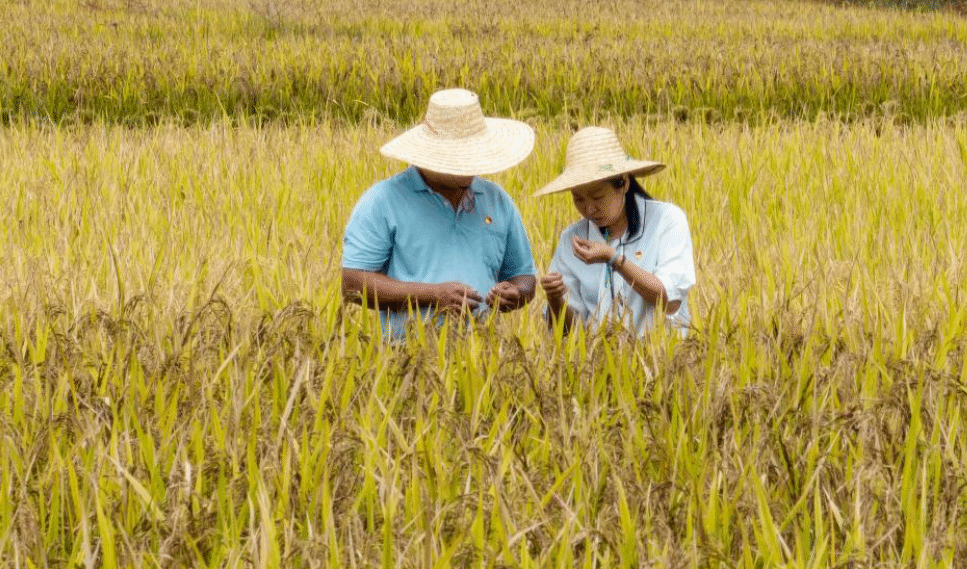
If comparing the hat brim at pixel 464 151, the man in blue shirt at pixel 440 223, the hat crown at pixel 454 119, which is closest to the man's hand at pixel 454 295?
the man in blue shirt at pixel 440 223

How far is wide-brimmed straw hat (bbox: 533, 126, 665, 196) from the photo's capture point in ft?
8.27

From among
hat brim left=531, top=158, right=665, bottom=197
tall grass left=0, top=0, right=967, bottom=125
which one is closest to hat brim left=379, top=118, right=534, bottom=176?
hat brim left=531, top=158, right=665, bottom=197

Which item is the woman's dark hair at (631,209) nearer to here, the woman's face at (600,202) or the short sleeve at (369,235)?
the woman's face at (600,202)

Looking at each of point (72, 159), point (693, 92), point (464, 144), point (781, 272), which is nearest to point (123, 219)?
point (72, 159)

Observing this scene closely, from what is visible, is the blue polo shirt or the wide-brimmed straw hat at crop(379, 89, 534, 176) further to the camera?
the blue polo shirt

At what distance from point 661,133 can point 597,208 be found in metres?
2.90

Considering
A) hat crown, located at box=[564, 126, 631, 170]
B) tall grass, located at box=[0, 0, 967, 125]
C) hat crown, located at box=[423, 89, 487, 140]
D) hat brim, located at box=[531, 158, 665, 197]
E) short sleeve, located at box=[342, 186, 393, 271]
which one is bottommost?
tall grass, located at box=[0, 0, 967, 125]

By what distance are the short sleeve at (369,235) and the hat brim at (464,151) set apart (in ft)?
0.47

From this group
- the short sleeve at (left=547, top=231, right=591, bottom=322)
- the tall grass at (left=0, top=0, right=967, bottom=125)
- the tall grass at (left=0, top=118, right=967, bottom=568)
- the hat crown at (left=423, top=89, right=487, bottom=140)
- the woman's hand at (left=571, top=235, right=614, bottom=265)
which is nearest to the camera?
the tall grass at (left=0, top=118, right=967, bottom=568)

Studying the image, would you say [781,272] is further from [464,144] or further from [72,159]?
[72,159]

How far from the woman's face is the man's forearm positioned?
1.43 feet

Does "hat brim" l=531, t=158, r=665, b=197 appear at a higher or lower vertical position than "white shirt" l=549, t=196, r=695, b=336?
higher

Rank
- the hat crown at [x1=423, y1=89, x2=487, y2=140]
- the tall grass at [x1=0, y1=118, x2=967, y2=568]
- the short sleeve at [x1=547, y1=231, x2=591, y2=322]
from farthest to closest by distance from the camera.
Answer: the short sleeve at [x1=547, y1=231, x2=591, y2=322]
the hat crown at [x1=423, y1=89, x2=487, y2=140]
the tall grass at [x1=0, y1=118, x2=967, y2=568]

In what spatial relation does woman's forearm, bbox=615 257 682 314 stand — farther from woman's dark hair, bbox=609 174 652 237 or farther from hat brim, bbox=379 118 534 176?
hat brim, bbox=379 118 534 176
